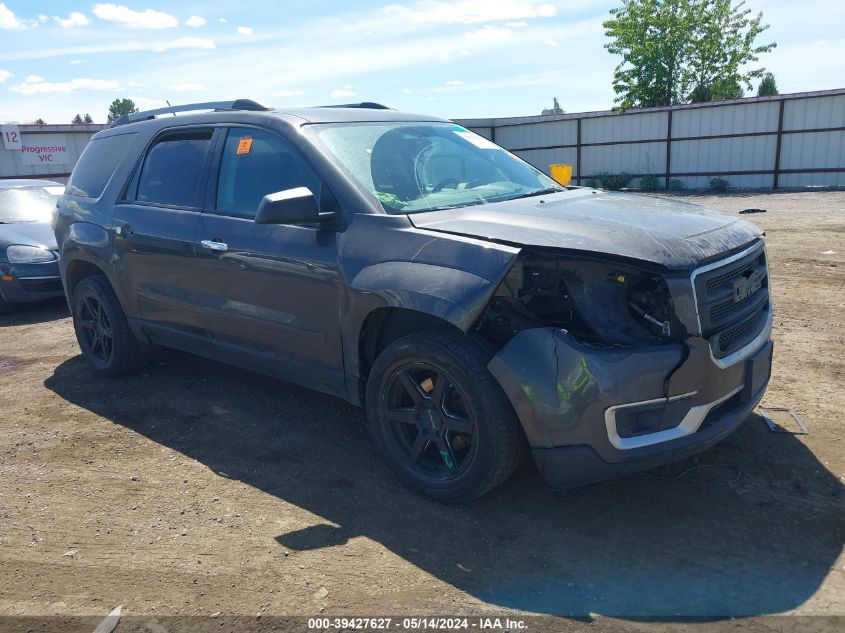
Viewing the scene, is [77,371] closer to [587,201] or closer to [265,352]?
[265,352]

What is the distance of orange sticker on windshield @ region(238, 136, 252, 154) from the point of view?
14.0 feet

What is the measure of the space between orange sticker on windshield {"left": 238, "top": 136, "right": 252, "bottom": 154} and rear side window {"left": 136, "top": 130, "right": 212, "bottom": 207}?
35 centimetres

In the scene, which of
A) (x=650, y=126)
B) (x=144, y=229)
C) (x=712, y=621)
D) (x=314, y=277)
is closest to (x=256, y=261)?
(x=314, y=277)

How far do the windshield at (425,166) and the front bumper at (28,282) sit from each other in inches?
215

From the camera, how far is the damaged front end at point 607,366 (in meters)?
2.91

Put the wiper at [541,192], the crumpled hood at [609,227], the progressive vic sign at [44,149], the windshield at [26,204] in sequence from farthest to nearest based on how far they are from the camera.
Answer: the progressive vic sign at [44,149], the windshield at [26,204], the wiper at [541,192], the crumpled hood at [609,227]

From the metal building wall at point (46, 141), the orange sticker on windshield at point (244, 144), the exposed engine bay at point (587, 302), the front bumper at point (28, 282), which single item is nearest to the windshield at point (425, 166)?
the orange sticker on windshield at point (244, 144)

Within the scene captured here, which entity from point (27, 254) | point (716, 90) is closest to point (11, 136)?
point (27, 254)

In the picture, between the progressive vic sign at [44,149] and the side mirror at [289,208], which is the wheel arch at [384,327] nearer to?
the side mirror at [289,208]

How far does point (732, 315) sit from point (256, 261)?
2.49 m

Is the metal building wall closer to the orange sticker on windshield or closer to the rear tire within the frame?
the rear tire

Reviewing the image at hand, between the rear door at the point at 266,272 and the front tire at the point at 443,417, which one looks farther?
the rear door at the point at 266,272

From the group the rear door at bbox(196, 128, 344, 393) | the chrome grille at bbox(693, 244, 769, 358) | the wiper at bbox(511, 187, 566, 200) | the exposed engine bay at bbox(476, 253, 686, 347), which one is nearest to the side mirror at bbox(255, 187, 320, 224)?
the rear door at bbox(196, 128, 344, 393)

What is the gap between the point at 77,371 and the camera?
19.6 ft
